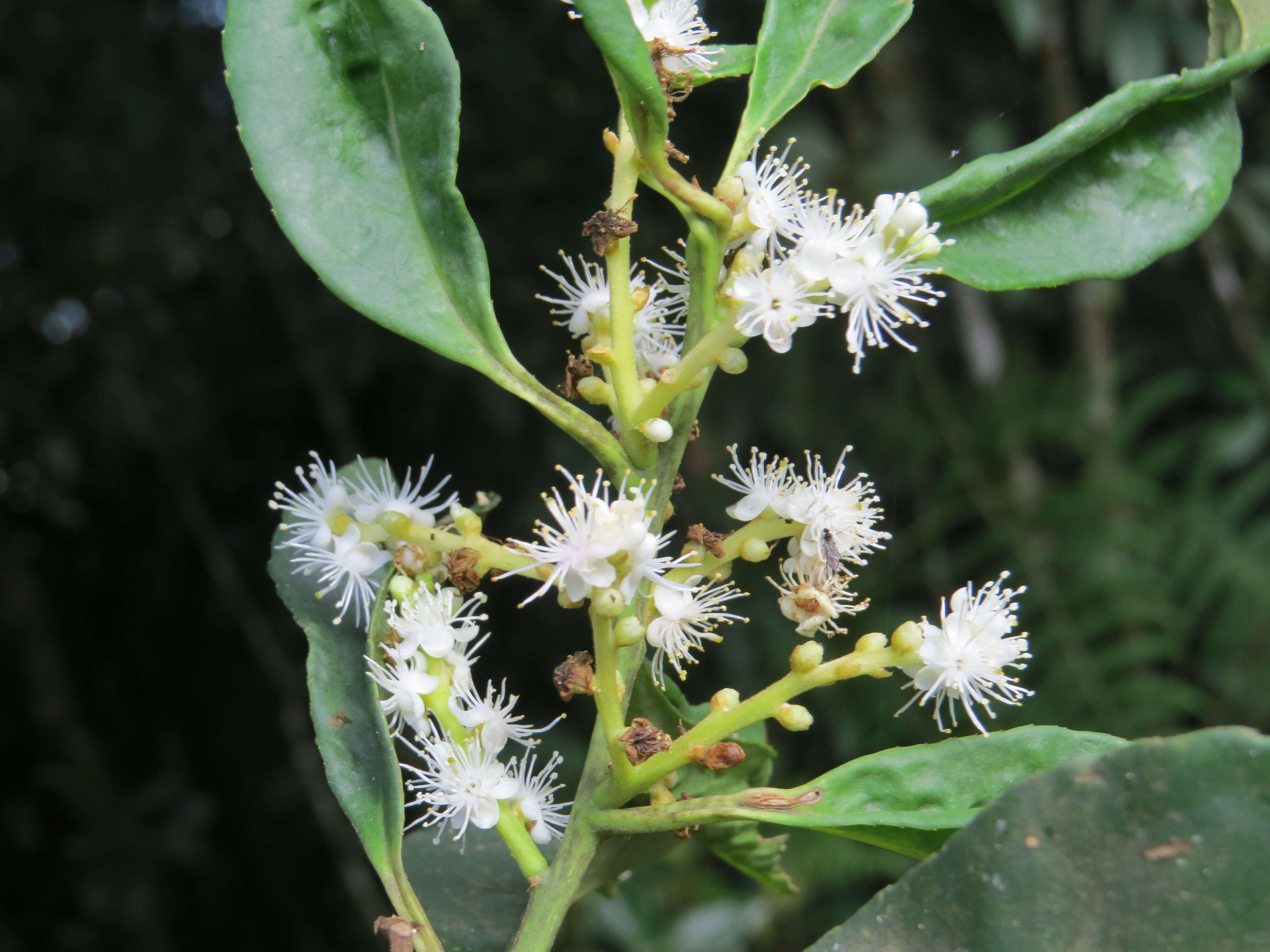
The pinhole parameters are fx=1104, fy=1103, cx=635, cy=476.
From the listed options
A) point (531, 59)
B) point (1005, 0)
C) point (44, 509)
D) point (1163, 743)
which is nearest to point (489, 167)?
point (531, 59)

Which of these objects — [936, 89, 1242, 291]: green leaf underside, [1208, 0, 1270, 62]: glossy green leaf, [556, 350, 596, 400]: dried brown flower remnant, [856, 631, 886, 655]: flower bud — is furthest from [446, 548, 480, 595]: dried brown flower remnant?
[1208, 0, 1270, 62]: glossy green leaf

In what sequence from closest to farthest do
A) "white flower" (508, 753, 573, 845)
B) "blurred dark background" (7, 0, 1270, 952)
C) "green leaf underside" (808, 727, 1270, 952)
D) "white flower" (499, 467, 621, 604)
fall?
"green leaf underside" (808, 727, 1270, 952)
"white flower" (499, 467, 621, 604)
"white flower" (508, 753, 573, 845)
"blurred dark background" (7, 0, 1270, 952)

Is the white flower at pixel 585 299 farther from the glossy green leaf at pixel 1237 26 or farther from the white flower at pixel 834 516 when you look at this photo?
the glossy green leaf at pixel 1237 26

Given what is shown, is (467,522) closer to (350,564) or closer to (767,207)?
(350,564)

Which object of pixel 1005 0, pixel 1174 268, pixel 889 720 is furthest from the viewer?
pixel 1174 268

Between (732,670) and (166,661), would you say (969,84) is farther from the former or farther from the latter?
(166,661)

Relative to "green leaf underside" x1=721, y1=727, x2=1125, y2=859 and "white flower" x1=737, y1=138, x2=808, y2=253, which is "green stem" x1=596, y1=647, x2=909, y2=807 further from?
"white flower" x1=737, y1=138, x2=808, y2=253

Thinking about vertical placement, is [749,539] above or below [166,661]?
above
